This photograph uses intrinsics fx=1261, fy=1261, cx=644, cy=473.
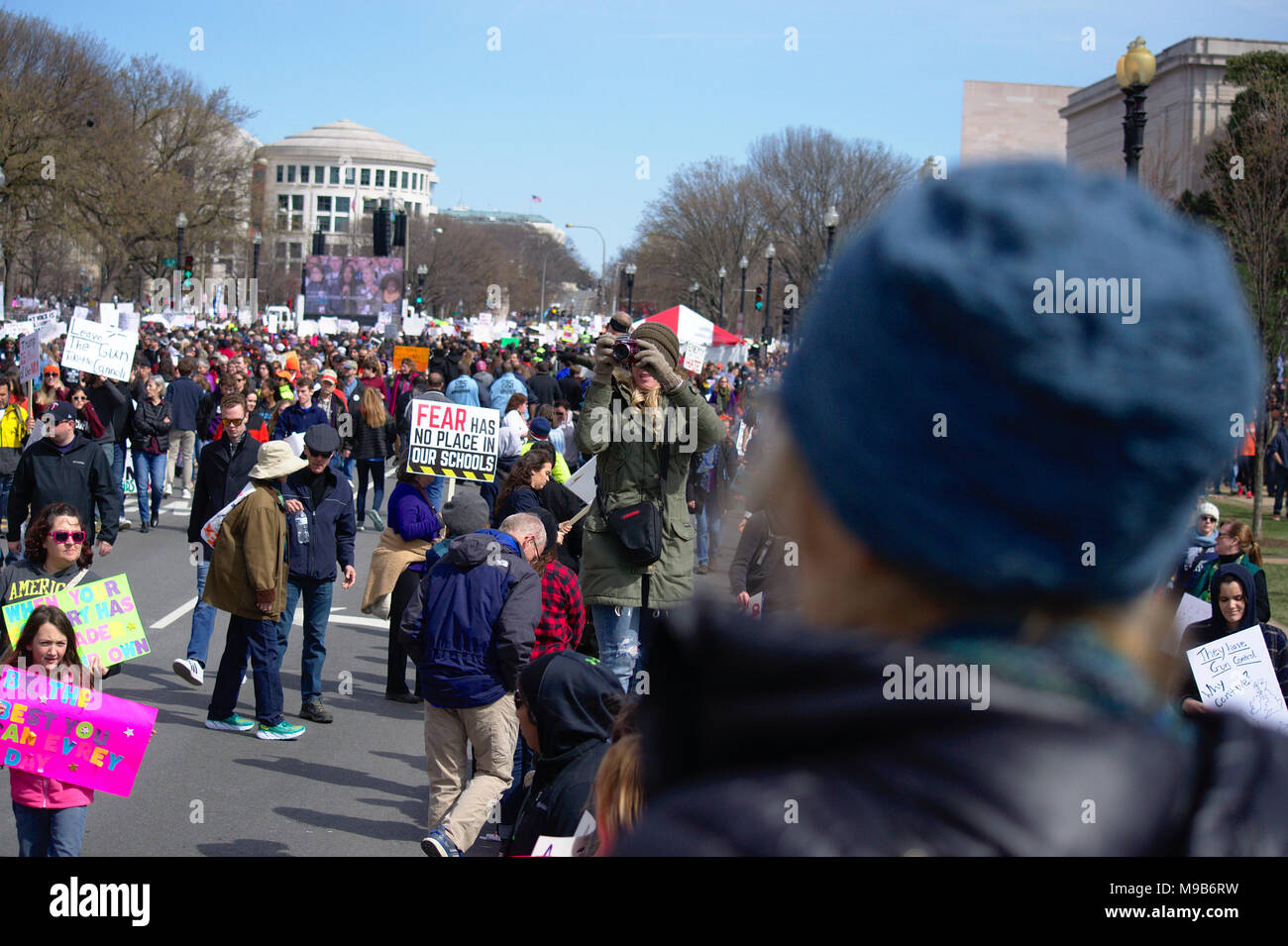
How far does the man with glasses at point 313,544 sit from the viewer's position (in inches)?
337

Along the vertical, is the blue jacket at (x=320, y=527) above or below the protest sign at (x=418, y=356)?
below

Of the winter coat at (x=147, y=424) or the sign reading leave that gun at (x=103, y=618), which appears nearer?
the sign reading leave that gun at (x=103, y=618)

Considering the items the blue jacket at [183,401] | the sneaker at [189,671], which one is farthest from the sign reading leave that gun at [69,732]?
the blue jacket at [183,401]

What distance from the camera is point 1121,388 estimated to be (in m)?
0.79

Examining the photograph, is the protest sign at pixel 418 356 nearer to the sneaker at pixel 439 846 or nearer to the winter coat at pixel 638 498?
the winter coat at pixel 638 498

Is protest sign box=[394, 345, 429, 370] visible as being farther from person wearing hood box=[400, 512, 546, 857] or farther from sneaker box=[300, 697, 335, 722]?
person wearing hood box=[400, 512, 546, 857]

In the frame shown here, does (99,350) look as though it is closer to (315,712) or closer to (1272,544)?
(315,712)

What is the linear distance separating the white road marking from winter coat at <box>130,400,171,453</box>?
394 cm

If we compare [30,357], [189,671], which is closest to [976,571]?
[189,671]

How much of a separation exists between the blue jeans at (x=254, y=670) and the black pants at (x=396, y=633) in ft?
2.82

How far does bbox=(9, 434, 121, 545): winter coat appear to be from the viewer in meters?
9.96
